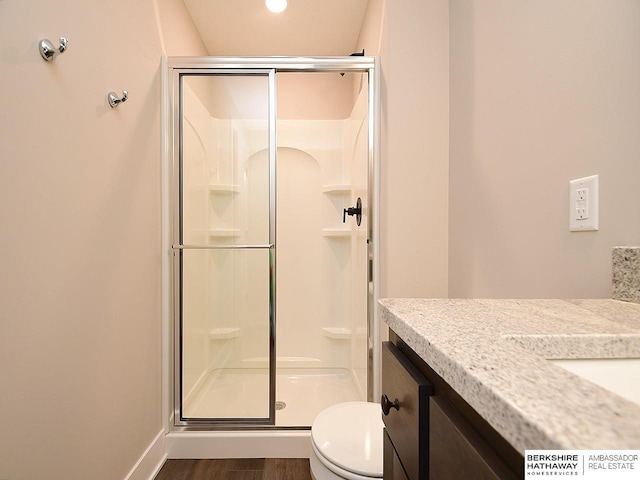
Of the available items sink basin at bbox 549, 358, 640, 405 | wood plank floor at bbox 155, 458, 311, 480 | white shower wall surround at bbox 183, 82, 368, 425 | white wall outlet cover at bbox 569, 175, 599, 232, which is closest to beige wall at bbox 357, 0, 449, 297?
white shower wall surround at bbox 183, 82, 368, 425

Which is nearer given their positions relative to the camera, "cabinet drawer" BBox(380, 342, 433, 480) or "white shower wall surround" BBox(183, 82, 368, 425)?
"cabinet drawer" BBox(380, 342, 433, 480)

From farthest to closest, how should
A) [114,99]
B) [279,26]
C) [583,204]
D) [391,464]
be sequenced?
[279,26], [114,99], [583,204], [391,464]

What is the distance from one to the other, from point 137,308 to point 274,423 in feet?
3.06

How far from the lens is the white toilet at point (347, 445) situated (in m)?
0.93

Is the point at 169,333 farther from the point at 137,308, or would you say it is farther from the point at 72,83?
the point at 72,83

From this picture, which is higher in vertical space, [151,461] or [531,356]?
[531,356]

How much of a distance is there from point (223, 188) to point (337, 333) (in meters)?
1.47

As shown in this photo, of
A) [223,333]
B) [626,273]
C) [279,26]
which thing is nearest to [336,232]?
[223,333]

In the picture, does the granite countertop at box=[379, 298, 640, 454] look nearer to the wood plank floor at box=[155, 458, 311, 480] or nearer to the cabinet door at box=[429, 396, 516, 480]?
the cabinet door at box=[429, 396, 516, 480]

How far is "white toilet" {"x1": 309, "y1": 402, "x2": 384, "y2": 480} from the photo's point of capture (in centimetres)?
93

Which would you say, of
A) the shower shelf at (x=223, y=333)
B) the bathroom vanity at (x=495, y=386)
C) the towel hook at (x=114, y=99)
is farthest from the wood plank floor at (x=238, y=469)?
the towel hook at (x=114, y=99)

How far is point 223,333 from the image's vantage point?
5.94ft

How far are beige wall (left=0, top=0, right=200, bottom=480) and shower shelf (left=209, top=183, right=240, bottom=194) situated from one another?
1.05ft

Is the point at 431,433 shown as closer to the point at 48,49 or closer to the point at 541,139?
the point at 541,139
